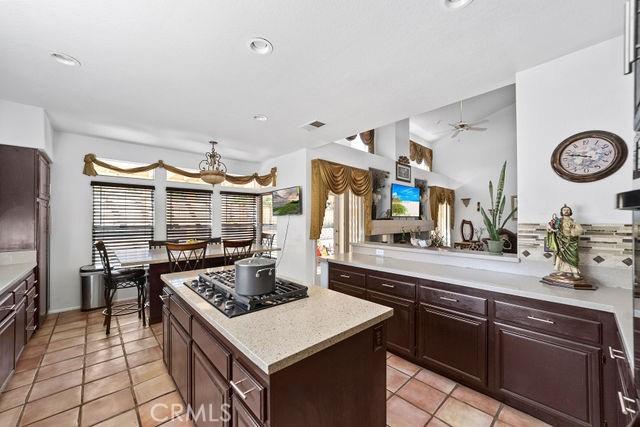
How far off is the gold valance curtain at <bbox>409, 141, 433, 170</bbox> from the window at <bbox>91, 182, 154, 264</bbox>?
6.64 meters

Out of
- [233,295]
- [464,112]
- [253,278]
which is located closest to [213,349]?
[233,295]

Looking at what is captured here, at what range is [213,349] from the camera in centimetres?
126

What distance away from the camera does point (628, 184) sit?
1778 millimetres

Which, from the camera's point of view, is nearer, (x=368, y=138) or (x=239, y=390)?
(x=239, y=390)

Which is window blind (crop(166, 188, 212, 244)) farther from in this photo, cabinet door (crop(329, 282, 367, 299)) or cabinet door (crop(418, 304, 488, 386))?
cabinet door (crop(418, 304, 488, 386))

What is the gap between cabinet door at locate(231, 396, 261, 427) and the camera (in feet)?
3.20

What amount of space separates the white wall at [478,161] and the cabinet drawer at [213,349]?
784cm

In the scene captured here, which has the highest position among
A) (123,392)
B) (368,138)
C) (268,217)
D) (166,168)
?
(368,138)

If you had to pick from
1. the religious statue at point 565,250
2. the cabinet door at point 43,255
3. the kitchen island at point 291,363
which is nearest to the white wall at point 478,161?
the religious statue at point 565,250

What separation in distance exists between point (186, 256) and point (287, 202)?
77.0 inches

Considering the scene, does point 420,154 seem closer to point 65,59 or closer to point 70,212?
point 65,59

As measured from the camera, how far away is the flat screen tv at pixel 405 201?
5602 mm

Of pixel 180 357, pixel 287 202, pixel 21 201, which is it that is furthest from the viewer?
pixel 287 202

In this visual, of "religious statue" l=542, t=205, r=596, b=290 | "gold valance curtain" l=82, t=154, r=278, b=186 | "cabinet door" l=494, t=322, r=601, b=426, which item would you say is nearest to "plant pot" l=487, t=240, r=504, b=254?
"religious statue" l=542, t=205, r=596, b=290
